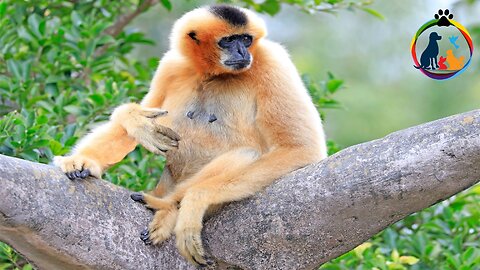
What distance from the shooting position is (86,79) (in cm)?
492

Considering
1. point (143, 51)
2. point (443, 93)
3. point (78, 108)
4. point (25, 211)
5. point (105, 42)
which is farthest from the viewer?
point (443, 93)

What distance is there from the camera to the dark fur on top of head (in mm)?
3930

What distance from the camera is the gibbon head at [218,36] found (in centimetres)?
390

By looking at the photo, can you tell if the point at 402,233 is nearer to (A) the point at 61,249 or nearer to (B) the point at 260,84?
(B) the point at 260,84

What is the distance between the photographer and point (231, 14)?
13.0ft

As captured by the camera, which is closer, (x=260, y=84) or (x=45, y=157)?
(x=260, y=84)

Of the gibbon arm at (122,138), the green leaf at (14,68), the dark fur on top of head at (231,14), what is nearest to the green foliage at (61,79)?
the green leaf at (14,68)

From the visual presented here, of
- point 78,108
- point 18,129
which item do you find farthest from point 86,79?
point 18,129

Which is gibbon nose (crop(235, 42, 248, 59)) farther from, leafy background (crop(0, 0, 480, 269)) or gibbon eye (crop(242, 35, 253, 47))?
leafy background (crop(0, 0, 480, 269))

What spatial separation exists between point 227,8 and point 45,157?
126 cm

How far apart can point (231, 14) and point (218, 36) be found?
0.13 m

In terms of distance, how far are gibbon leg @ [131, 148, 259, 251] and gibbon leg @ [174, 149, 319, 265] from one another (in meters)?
0.06

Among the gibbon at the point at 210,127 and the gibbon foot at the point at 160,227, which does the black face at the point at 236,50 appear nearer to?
the gibbon at the point at 210,127

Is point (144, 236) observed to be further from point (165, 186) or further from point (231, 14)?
point (231, 14)
